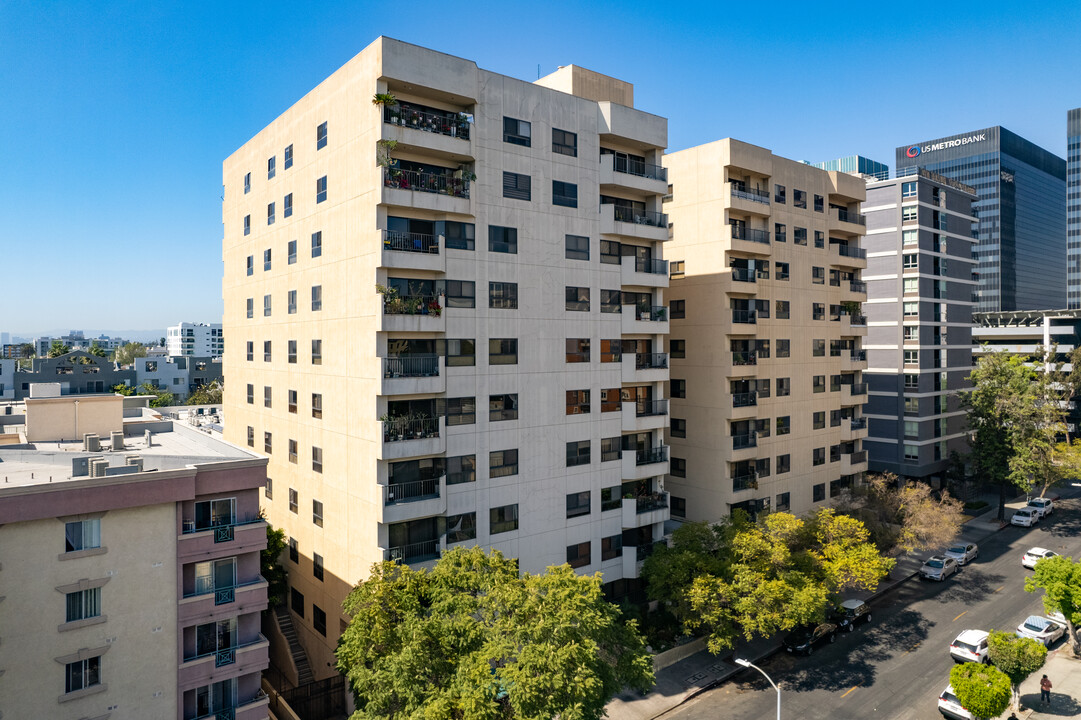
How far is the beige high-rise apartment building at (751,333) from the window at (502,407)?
20371mm

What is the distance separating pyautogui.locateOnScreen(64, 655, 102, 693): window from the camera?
78.0ft

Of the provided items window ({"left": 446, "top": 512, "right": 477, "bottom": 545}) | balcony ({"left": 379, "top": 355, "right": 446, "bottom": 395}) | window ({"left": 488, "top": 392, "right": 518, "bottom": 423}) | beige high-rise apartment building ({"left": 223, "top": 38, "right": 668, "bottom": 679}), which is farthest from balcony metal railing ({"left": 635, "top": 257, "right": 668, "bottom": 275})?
window ({"left": 446, "top": 512, "right": 477, "bottom": 545})

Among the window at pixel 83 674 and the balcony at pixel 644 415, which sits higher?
the balcony at pixel 644 415

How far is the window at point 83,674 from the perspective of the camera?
23.8 m

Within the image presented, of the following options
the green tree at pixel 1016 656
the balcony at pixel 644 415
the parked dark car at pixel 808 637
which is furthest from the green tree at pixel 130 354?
the green tree at pixel 1016 656

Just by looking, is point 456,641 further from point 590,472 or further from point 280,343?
point 280,343

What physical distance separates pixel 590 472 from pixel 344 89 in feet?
91.5

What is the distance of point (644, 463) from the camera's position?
145 ft

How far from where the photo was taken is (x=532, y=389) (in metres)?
38.6

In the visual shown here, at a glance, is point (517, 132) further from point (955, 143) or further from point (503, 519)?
point (955, 143)

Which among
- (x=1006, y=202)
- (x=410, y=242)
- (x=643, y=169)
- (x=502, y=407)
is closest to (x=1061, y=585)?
(x=502, y=407)

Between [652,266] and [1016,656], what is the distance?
30073 mm

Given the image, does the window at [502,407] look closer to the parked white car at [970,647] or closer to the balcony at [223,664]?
the balcony at [223,664]

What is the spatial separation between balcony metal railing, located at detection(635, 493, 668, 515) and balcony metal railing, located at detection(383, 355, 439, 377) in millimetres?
17843
